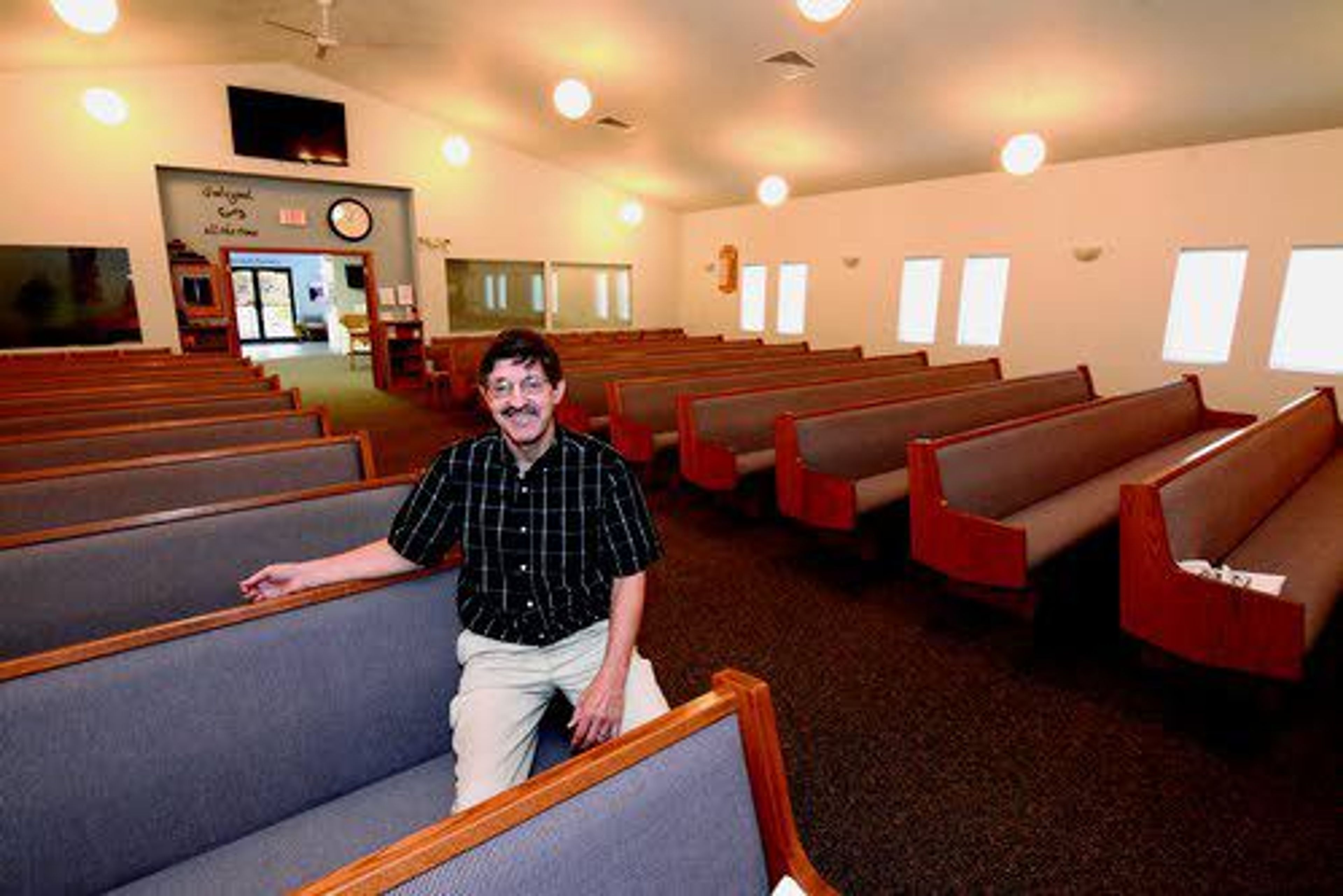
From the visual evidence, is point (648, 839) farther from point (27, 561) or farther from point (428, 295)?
point (428, 295)

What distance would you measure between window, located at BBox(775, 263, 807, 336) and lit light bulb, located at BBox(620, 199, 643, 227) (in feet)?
8.63

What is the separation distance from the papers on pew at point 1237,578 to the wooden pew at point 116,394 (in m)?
4.28

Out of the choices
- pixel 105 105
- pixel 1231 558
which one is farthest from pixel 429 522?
pixel 105 105

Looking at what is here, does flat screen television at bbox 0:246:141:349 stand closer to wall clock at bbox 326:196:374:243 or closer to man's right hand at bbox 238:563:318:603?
wall clock at bbox 326:196:374:243

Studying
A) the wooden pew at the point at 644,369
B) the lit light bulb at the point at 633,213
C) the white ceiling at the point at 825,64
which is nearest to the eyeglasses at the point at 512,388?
the wooden pew at the point at 644,369

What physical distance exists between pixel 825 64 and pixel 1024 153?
1.77 metres

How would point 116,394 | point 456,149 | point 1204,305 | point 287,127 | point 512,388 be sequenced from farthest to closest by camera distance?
point 456,149, point 287,127, point 1204,305, point 116,394, point 512,388

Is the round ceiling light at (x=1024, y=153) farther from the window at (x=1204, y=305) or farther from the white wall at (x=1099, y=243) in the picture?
the window at (x=1204, y=305)

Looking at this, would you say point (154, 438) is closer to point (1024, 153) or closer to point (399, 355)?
point (1024, 153)

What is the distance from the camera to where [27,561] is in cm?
138

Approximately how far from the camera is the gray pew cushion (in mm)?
672

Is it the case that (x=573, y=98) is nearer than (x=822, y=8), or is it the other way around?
(x=822, y=8)

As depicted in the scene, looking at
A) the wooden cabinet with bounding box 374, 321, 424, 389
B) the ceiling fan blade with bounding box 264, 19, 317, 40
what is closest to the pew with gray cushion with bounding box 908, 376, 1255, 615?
the ceiling fan blade with bounding box 264, 19, 317, 40

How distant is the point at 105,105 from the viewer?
6832 mm
